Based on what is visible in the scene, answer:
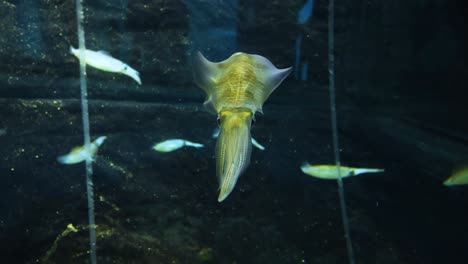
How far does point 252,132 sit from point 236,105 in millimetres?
3171

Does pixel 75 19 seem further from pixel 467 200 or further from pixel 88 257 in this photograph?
pixel 467 200

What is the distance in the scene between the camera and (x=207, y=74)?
1.58 meters

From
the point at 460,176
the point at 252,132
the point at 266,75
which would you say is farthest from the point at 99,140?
the point at 460,176

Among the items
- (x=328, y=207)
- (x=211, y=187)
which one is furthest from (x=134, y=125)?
(x=328, y=207)

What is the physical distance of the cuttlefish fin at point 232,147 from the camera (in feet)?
4.37

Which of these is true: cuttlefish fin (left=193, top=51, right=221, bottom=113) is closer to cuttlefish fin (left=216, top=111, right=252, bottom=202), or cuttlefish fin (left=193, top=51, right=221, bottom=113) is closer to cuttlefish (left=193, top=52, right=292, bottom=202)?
cuttlefish (left=193, top=52, right=292, bottom=202)

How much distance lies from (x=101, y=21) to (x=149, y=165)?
1.80 meters

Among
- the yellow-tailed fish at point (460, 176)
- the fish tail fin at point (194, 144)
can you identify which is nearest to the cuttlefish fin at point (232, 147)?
the yellow-tailed fish at point (460, 176)

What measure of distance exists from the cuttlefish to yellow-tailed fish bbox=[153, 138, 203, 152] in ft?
8.24

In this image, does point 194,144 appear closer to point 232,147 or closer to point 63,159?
point 63,159

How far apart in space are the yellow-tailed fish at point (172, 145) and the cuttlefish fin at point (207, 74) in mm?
2384

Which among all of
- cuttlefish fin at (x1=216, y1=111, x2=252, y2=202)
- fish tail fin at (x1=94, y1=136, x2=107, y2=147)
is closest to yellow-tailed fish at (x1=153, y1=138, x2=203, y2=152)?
fish tail fin at (x1=94, y1=136, x2=107, y2=147)

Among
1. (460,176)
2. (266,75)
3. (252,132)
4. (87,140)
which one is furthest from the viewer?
(252,132)

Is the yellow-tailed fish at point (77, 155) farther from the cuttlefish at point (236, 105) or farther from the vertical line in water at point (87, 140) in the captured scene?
the cuttlefish at point (236, 105)
